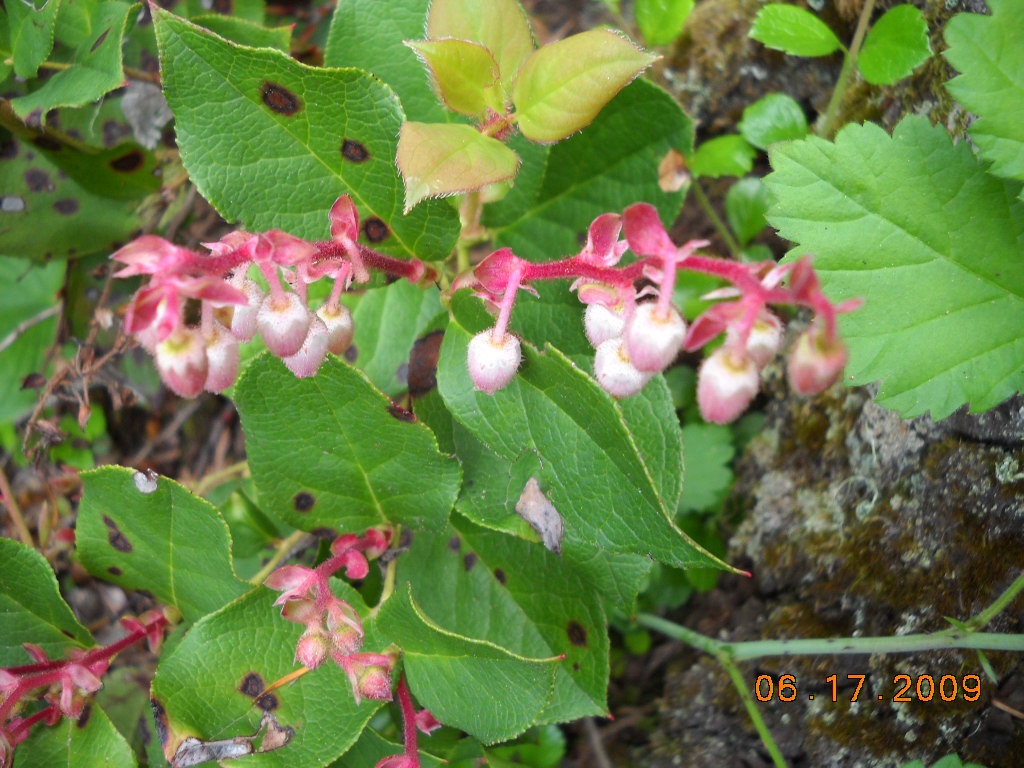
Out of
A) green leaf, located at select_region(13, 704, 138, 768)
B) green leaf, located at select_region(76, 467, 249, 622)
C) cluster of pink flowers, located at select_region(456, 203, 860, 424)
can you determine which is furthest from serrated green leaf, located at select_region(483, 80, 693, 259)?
green leaf, located at select_region(13, 704, 138, 768)

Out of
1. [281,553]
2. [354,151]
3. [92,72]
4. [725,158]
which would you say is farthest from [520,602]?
[92,72]

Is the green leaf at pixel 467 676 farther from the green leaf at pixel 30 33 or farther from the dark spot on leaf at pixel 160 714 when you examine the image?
the green leaf at pixel 30 33

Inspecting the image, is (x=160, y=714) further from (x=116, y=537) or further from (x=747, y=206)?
(x=747, y=206)

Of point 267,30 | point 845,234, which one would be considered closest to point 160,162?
point 267,30

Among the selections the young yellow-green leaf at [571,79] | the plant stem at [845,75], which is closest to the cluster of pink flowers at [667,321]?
the young yellow-green leaf at [571,79]

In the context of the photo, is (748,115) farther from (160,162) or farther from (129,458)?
(129,458)

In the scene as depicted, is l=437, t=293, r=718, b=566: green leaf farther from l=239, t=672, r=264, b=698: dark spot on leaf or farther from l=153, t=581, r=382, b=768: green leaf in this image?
l=239, t=672, r=264, b=698: dark spot on leaf
